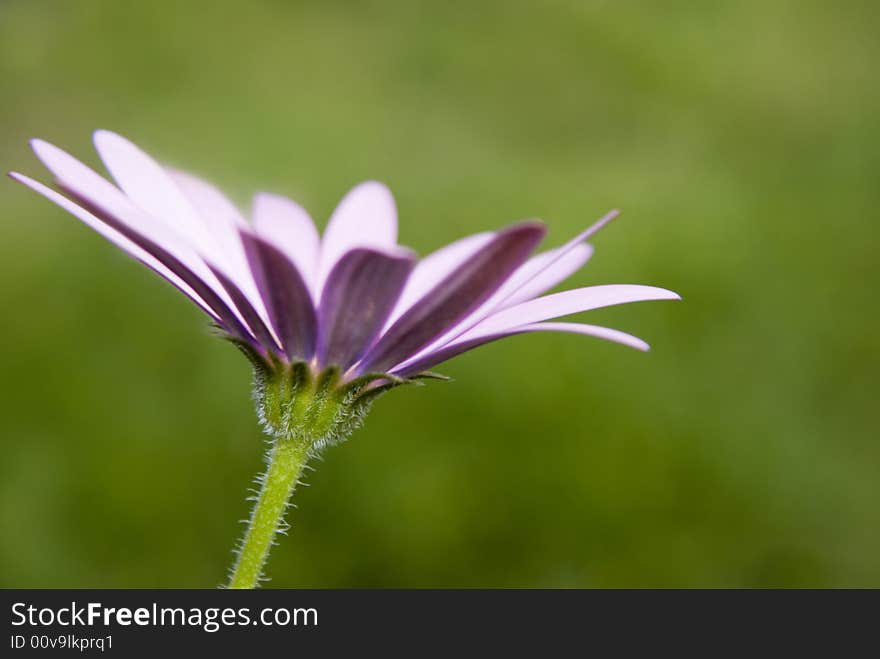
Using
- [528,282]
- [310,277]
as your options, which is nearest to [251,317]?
[310,277]

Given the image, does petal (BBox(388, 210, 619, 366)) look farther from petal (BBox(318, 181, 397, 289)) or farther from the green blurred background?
the green blurred background

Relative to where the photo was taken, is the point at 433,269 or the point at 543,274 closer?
the point at 543,274

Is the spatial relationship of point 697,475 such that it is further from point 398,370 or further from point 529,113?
point 529,113

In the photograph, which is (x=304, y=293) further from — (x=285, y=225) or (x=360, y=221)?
(x=360, y=221)

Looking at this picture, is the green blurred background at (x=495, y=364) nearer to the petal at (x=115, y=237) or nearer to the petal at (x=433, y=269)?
the petal at (x=433, y=269)

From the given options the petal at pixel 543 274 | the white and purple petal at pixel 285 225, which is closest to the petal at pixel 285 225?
the white and purple petal at pixel 285 225
